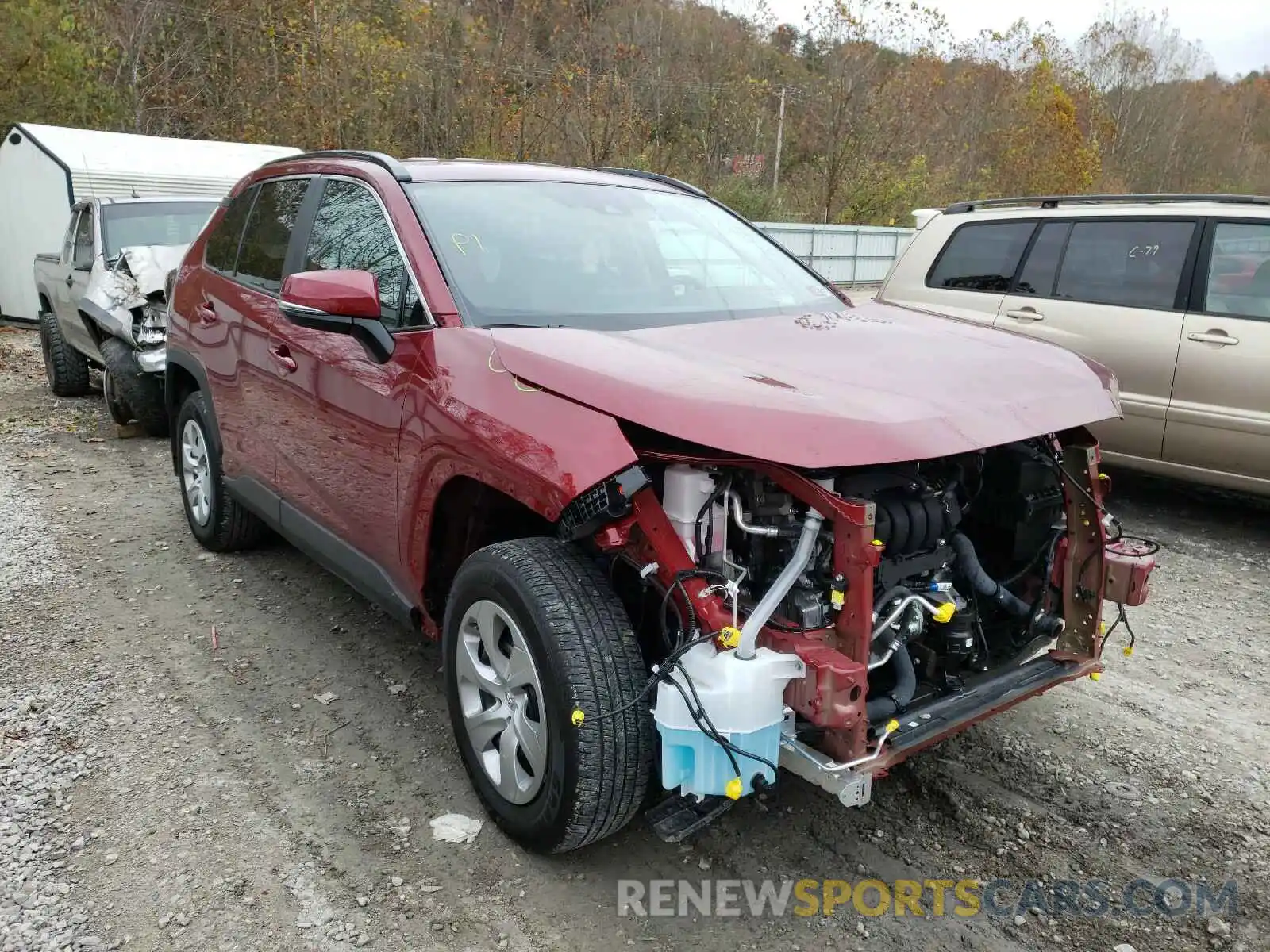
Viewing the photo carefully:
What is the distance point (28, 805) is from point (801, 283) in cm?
321

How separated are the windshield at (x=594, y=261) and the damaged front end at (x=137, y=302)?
505 cm

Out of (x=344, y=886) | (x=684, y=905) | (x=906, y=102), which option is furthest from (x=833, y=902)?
(x=906, y=102)

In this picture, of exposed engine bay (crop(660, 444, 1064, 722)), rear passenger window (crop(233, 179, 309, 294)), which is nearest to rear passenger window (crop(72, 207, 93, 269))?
rear passenger window (crop(233, 179, 309, 294))

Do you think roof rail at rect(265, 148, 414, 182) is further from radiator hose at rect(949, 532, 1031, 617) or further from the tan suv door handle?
the tan suv door handle

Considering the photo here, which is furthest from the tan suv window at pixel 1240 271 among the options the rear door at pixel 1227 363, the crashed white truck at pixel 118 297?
the crashed white truck at pixel 118 297

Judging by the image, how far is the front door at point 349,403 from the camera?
311 centimetres

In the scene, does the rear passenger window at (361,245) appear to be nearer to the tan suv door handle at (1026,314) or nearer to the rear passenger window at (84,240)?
the tan suv door handle at (1026,314)

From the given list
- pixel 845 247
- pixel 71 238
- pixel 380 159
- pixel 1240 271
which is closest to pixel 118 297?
pixel 71 238

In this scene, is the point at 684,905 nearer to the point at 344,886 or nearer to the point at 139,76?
the point at 344,886

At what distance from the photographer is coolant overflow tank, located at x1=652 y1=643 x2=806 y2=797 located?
2148 mm

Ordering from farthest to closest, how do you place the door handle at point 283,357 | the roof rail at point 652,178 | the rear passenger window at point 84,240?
the rear passenger window at point 84,240
the roof rail at point 652,178
the door handle at point 283,357

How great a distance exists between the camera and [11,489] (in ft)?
21.5

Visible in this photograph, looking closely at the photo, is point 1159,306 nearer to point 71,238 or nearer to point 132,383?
point 132,383

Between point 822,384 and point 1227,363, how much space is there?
161 inches
